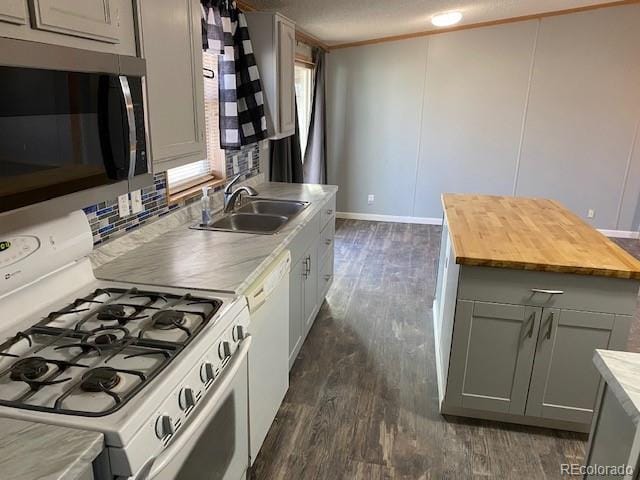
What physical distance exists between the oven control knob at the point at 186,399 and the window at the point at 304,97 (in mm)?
4697

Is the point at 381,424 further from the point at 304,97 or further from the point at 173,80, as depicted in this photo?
the point at 304,97

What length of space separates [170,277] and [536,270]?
1.54 metres

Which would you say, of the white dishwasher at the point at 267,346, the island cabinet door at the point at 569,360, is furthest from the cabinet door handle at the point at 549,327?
the white dishwasher at the point at 267,346

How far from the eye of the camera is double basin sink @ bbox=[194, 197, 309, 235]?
9.07 feet

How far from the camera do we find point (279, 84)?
327cm

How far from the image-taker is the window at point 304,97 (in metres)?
5.71

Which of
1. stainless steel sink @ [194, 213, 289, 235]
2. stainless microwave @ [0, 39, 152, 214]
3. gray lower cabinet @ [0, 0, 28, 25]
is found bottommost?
stainless steel sink @ [194, 213, 289, 235]

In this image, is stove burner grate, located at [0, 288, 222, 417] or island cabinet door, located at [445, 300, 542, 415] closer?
stove burner grate, located at [0, 288, 222, 417]

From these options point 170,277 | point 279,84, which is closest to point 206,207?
point 170,277

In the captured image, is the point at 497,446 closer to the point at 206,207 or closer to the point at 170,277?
the point at 170,277

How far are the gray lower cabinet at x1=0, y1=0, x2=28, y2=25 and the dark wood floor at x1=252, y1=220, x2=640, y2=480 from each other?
1826mm

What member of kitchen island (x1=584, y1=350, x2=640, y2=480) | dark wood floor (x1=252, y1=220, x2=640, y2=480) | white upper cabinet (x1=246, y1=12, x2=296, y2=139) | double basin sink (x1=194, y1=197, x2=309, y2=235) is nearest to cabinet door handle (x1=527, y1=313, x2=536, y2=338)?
dark wood floor (x1=252, y1=220, x2=640, y2=480)

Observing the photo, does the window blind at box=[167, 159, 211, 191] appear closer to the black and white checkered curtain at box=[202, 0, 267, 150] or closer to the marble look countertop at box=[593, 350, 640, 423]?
the black and white checkered curtain at box=[202, 0, 267, 150]

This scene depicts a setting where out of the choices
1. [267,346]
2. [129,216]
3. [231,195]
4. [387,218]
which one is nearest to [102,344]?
[267,346]
